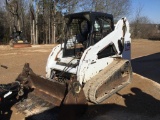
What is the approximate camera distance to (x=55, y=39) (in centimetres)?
2966

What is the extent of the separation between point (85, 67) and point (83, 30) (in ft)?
6.03

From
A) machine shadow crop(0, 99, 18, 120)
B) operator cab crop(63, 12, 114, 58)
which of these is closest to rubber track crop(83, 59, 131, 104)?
operator cab crop(63, 12, 114, 58)

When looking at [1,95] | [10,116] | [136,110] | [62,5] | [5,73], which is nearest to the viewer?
[1,95]

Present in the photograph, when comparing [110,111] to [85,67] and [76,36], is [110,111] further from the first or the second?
[76,36]

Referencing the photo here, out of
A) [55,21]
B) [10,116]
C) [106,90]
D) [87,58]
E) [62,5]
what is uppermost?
[62,5]

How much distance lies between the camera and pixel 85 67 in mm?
5465

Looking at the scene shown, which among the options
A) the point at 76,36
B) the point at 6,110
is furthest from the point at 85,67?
the point at 6,110

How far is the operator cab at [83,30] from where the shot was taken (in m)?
6.05

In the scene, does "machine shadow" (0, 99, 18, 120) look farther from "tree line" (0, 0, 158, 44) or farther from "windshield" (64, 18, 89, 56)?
"tree line" (0, 0, 158, 44)

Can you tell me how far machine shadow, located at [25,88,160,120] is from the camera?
15.7 feet

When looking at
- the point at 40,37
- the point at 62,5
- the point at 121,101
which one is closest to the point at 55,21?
the point at 62,5

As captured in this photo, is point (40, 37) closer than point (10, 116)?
No

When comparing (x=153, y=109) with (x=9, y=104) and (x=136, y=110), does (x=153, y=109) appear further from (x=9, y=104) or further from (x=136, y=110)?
(x=9, y=104)

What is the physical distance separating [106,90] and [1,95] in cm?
252
